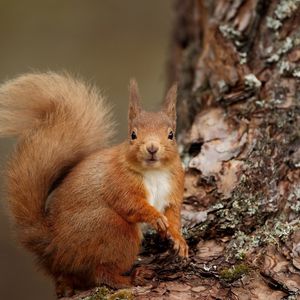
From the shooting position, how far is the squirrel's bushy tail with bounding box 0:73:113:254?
3.66 metres

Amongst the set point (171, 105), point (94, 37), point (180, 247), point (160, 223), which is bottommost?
point (180, 247)

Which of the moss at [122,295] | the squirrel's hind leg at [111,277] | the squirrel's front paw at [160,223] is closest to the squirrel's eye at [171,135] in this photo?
the squirrel's front paw at [160,223]

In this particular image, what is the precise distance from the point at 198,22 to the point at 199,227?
1813 millimetres

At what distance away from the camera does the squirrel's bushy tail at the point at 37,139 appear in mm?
3658

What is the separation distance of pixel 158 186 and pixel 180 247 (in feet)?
0.99

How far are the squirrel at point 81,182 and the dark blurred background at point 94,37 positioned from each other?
3672mm

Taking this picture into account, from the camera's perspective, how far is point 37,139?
3693mm

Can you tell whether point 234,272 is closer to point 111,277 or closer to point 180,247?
point 180,247

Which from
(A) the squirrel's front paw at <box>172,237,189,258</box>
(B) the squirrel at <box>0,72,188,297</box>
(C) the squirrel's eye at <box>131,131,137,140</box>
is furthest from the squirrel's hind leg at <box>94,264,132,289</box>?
(C) the squirrel's eye at <box>131,131,137,140</box>

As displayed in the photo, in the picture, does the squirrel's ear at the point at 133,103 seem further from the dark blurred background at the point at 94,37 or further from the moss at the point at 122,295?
the dark blurred background at the point at 94,37

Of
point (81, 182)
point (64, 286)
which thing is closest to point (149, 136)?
point (81, 182)

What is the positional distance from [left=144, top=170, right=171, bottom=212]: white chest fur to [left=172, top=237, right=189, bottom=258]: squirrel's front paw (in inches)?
8.1

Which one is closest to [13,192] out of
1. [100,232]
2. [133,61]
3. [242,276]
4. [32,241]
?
[32,241]

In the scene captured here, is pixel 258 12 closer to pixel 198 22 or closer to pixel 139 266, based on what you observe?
pixel 198 22
